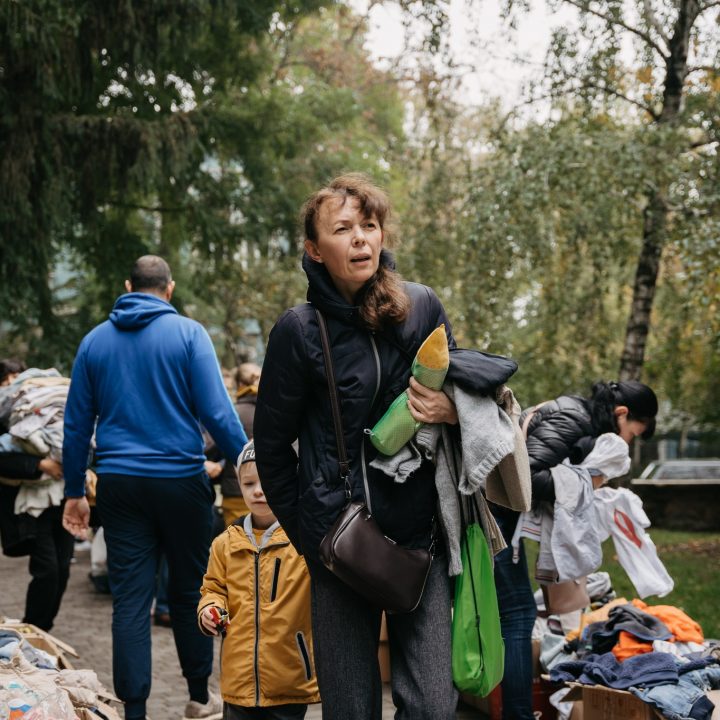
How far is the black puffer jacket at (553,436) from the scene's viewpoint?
191 inches

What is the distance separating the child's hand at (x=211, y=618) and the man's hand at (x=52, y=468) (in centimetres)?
305

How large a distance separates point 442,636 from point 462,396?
0.67 m

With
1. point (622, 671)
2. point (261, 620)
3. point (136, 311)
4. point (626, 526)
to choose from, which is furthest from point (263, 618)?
point (626, 526)

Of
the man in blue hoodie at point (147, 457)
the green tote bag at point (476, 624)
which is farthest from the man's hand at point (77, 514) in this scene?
the green tote bag at point (476, 624)

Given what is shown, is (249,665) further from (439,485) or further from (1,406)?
(1,406)

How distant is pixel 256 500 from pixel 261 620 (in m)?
0.46

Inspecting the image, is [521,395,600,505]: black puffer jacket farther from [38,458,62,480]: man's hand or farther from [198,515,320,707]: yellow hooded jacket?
[38,458,62,480]: man's hand

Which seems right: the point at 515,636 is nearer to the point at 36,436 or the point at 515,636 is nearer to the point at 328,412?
the point at 328,412

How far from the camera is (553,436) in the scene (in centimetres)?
488

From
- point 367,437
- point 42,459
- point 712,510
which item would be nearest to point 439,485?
point 367,437

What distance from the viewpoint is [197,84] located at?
16500 millimetres

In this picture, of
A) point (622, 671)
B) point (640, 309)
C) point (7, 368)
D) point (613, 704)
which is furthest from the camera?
point (640, 309)

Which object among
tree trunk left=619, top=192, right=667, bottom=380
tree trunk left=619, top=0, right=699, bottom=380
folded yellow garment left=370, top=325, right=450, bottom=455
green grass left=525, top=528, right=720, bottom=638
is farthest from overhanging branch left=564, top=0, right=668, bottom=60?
folded yellow garment left=370, top=325, right=450, bottom=455

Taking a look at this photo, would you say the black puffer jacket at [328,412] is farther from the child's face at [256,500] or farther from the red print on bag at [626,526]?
the red print on bag at [626,526]
